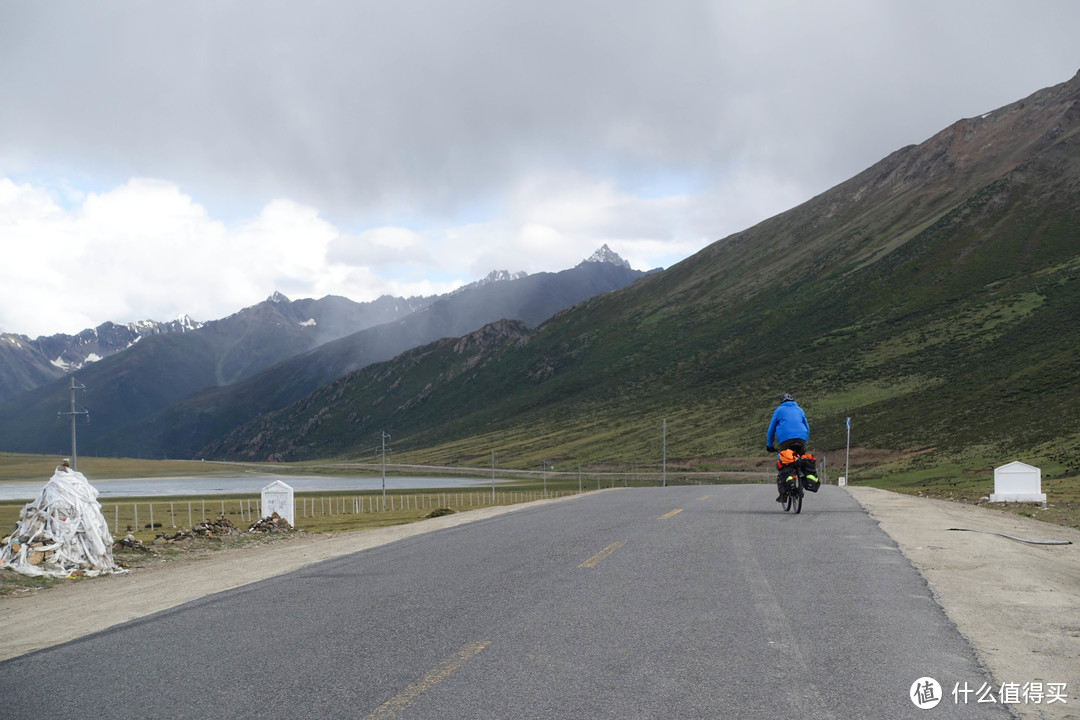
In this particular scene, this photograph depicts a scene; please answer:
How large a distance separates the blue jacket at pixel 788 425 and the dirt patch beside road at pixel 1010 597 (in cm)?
273

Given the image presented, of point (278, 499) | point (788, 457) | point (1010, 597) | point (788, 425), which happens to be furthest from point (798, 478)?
point (278, 499)

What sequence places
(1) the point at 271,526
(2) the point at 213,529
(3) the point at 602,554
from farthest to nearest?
(1) the point at 271,526, (2) the point at 213,529, (3) the point at 602,554

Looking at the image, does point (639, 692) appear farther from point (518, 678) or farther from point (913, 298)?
point (913, 298)

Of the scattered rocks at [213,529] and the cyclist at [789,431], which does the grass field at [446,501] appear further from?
the cyclist at [789,431]

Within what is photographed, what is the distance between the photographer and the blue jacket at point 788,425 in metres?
20.0

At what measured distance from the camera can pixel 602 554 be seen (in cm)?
1344

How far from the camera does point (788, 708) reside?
6191 millimetres

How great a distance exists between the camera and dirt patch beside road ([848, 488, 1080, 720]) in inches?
283

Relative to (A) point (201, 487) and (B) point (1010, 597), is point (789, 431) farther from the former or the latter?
(A) point (201, 487)

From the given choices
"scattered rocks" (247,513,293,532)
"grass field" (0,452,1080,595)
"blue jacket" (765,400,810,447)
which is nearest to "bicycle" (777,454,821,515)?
"blue jacket" (765,400,810,447)

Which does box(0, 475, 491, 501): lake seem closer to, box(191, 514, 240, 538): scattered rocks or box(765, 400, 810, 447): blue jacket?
box(191, 514, 240, 538): scattered rocks

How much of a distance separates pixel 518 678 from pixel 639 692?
3.46ft

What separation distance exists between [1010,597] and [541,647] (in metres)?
6.31

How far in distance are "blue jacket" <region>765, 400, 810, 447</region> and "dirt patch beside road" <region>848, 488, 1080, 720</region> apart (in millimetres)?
2727
